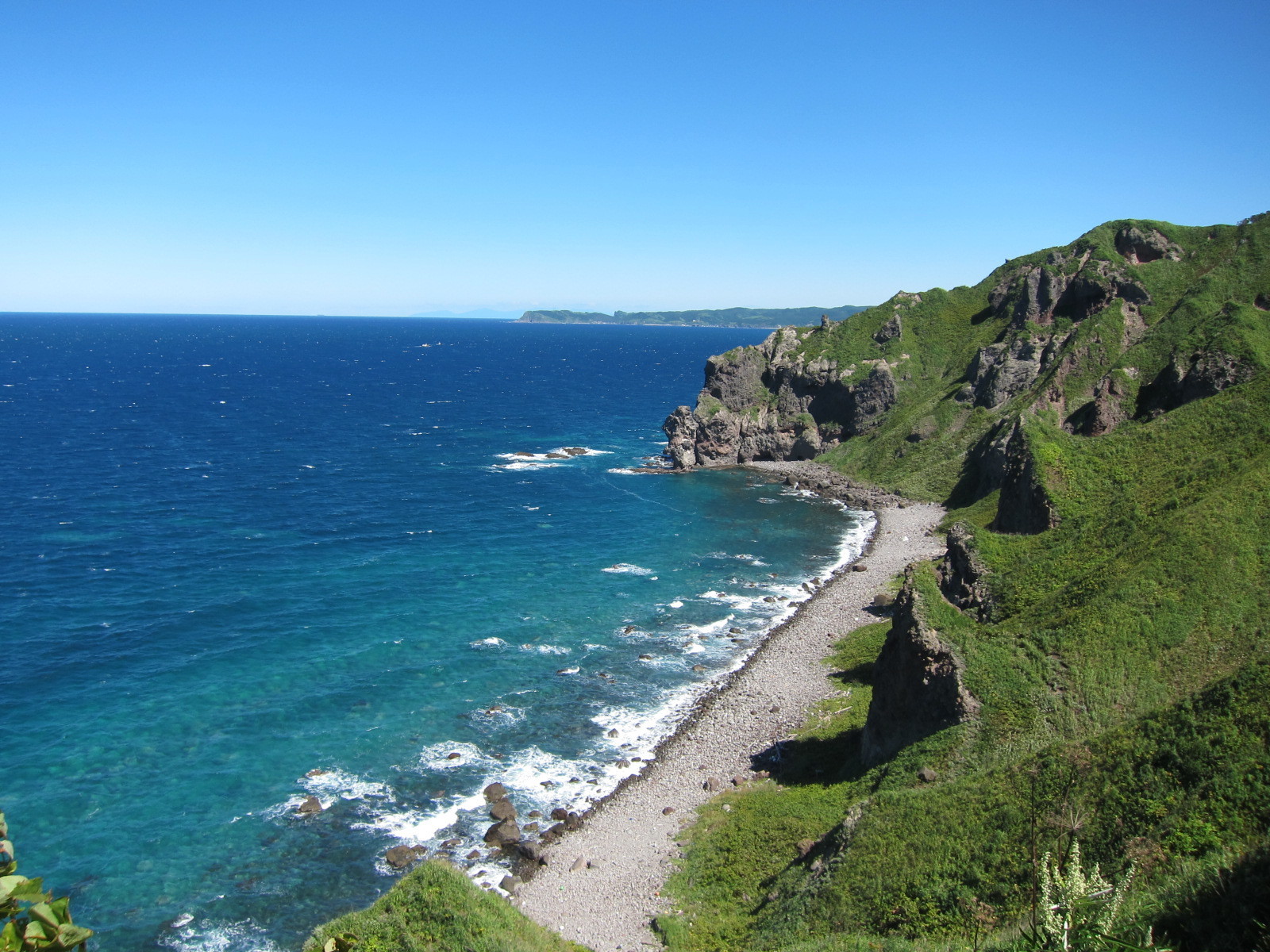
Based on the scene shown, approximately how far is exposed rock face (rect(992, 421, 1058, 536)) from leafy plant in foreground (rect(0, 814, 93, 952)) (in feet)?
194

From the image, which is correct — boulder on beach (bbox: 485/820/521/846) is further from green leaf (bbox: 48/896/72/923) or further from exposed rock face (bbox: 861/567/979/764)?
green leaf (bbox: 48/896/72/923)

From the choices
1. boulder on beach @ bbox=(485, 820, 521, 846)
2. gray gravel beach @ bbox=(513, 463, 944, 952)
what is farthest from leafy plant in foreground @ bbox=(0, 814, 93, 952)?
boulder on beach @ bbox=(485, 820, 521, 846)

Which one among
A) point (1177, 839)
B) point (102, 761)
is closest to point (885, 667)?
point (1177, 839)

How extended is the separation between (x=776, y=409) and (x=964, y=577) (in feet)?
274

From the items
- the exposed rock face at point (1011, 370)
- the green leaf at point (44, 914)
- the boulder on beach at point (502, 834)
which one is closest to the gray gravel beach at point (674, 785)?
the boulder on beach at point (502, 834)

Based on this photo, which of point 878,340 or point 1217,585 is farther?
point 878,340

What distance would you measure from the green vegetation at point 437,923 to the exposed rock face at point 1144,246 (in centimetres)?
12240

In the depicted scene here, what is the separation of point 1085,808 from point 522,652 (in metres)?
42.9

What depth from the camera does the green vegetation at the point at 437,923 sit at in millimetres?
25781

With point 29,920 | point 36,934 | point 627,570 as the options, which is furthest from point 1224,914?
point 627,570

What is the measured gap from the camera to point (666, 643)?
6512cm

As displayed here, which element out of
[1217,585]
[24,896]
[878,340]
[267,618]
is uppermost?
[878,340]

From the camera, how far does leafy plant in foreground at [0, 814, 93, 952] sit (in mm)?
7461

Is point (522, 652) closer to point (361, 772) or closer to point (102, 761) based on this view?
point (361, 772)
